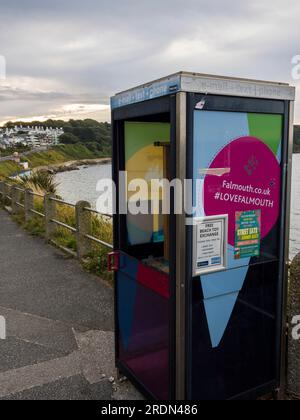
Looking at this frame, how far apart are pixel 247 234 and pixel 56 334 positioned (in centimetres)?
251

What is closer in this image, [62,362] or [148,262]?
[148,262]

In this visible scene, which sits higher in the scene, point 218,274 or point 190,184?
point 190,184

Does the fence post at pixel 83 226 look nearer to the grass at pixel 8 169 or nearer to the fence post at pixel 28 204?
the fence post at pixel 28 204

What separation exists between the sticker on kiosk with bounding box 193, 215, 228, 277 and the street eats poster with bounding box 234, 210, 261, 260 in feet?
0.39

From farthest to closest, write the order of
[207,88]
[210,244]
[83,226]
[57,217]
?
[57,217]
[83,226]
[210,244]
[207,88]

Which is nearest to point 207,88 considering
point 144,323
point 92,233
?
point 144,323

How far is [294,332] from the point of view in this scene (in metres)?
3.10

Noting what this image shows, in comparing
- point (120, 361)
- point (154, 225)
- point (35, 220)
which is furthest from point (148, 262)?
point (35, 220)

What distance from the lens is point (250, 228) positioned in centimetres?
282

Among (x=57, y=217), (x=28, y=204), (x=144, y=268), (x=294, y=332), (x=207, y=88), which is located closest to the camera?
(x=207, y=88)

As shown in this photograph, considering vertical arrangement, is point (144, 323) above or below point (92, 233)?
above

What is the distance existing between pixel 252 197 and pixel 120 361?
69.0 inches

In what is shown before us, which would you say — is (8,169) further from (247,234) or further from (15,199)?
(247,234)
